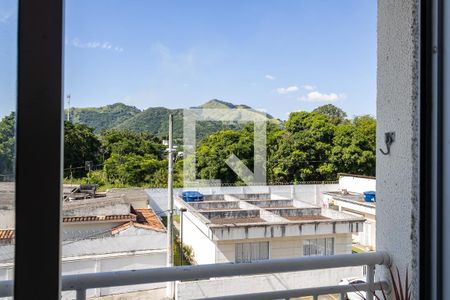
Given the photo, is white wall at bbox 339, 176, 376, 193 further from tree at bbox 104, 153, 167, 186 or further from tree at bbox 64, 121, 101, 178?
tree at bbox 64, 121, 101, 178

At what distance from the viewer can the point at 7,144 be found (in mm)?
613

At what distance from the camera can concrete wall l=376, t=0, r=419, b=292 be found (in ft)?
3.33

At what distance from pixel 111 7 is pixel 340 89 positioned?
1.67 metres

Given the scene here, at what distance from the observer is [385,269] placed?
1.17 m

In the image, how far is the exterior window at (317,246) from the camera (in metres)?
1.81

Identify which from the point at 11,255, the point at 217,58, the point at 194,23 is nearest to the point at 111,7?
the point at 194,23

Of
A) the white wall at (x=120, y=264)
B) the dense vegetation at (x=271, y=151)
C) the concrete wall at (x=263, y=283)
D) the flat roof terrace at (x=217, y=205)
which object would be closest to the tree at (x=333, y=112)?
the dense vegetation at (x=271, y=151)

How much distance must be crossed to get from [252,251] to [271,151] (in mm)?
677

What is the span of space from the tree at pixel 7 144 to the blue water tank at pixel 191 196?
1334 millimetres

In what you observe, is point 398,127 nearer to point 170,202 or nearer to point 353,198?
point 353,198

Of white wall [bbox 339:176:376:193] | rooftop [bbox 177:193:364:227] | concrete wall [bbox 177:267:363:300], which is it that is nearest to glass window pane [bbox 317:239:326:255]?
rooftop [bbox 177:193:364:227]

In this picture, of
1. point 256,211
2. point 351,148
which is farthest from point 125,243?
point 351,148

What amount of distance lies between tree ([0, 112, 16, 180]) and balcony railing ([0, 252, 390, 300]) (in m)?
0.45

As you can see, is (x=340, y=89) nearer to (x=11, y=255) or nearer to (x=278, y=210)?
(x=278, y=210)
